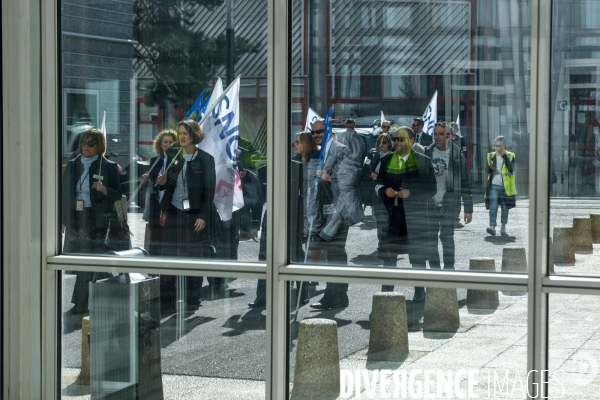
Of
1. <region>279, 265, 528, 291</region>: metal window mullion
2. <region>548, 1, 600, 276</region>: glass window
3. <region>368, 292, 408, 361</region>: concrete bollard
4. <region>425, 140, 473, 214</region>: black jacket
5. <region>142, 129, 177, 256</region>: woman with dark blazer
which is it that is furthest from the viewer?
<region>142, 129, 177, 256</region>: woman with dark blazer

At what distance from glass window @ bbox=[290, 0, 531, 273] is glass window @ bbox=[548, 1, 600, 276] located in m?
0.16

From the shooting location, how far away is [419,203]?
485 cm

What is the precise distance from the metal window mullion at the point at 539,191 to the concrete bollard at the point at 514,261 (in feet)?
0.20

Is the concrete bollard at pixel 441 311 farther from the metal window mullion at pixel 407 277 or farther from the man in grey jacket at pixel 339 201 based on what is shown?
the man in grey jacket at pixel 339 201

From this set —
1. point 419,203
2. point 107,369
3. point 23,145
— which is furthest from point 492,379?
point 23,145

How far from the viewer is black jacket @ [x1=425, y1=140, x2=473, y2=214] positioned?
475cm

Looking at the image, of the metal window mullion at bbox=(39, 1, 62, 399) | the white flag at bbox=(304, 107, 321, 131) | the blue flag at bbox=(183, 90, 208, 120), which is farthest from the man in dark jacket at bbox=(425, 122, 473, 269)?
the metal window mullion at bbox=(39, 1, 62, 399)

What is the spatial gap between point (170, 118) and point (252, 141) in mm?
562

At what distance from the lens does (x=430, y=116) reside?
4.80 m

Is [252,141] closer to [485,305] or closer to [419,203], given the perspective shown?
[419,203]

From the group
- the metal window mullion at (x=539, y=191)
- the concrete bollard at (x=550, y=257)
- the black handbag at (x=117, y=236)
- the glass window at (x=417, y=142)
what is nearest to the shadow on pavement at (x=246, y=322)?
the glass window at (x=417, y=142)

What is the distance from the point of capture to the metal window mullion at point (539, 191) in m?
4.50

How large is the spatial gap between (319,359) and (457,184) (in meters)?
1.28

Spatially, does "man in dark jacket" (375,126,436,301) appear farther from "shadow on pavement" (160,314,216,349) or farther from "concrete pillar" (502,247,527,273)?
"shadow on pavement" (160,314,216,349)
